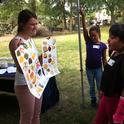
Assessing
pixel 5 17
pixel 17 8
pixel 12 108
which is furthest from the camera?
pixel 5 17

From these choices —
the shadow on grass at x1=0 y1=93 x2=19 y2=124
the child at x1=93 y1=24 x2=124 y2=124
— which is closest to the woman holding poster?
the child at x1=93 y1=24 x2=124 y2=124

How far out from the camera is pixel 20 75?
12.4ft

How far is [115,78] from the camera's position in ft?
10.9

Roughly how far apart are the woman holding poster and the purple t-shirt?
182cm

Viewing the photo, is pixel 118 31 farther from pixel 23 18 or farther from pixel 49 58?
pixel 49 58

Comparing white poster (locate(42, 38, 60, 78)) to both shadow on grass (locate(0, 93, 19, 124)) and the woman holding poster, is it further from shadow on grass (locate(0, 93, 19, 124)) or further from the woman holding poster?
shadow on grass (locate(0, 93, 19, 124))

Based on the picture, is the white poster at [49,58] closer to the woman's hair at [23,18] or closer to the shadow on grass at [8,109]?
the woman's hair at [23,18]

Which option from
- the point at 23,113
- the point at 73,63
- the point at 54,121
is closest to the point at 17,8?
the point at 73,63

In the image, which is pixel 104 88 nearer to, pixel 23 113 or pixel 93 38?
pixel 23 113

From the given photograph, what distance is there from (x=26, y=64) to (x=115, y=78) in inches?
35.6

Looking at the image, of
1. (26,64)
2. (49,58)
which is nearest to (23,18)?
(26,64)

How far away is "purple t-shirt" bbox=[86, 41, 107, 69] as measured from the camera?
5.57 m

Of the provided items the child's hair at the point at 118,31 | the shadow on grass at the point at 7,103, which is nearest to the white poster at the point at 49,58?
the child's hair at the point at 118,31

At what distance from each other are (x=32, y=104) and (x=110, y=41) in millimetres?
1154
